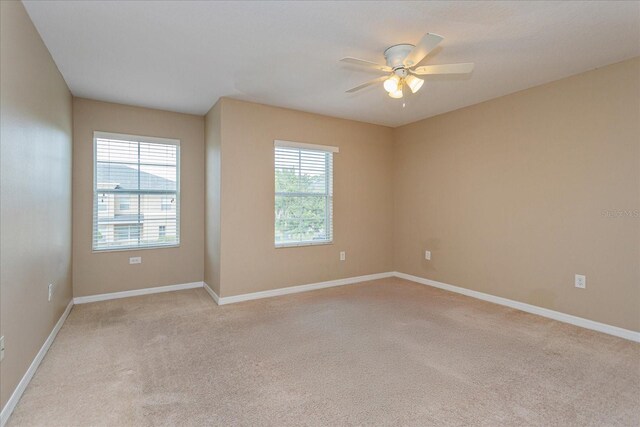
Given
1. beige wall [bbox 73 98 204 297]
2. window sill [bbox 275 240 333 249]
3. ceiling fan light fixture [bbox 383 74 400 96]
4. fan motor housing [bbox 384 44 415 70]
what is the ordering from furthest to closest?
window sill [bbox 275 240 333 249]
beige wall [bbox 73 98 204 297]
ceiling fan light fixture [bbox 383 74 400 96]
fan motor housing [bbox 384 44 415 70]

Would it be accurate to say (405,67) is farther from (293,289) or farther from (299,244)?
(293,289)

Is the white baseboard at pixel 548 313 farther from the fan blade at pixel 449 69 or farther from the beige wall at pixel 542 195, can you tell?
the fan blade at pixel 449 69

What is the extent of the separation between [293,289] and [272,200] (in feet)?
4.12

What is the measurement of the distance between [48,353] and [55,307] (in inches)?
21.0

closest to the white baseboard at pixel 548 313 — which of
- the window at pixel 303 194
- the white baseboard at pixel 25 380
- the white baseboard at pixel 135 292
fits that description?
the window at pixel 303 194

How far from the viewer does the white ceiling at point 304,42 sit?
2174mm

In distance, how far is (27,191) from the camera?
2225 millimetres

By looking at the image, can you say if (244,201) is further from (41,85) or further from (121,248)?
(41,85)

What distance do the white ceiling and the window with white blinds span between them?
716mm

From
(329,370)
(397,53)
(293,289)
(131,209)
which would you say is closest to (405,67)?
(397,53)

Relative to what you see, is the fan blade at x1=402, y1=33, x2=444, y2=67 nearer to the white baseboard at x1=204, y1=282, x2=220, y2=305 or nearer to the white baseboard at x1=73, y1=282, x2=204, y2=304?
the white baseboard at x1=204, y1=282, x2=220, y2=305

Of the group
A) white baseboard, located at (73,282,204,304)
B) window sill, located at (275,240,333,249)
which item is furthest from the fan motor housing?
white baseboard, located at (73,282,204,304)

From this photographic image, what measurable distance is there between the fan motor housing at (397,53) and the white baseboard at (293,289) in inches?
120

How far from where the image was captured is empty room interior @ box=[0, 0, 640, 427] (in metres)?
2.08
